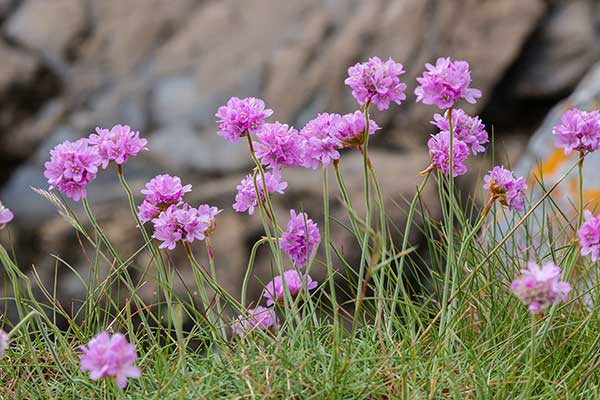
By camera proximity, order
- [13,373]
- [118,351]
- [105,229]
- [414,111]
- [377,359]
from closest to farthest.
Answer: [118,351] → [377,359] → [13,373] → [105,229] → [414,111]

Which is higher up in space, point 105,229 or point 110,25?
point 110,25

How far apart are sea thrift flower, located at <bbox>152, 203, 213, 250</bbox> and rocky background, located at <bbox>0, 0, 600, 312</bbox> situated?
277 cm

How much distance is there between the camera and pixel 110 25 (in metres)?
5.05

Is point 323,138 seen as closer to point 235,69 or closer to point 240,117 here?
point 240,117

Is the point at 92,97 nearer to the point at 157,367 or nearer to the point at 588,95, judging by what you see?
the point at 588,95

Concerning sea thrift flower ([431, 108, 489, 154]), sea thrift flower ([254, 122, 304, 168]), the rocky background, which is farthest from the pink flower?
the rocky background

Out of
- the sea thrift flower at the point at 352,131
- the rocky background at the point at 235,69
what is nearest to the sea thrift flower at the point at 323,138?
the sea thrift flower at the point at 352,131

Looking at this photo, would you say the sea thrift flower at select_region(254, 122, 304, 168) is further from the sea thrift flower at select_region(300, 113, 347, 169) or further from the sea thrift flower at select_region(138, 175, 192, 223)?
the sea thrift flower at select_region(138, 175, 192, 223)

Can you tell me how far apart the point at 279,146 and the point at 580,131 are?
0.53 metres

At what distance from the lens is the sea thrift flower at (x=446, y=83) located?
5.02ft

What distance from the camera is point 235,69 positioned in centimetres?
479

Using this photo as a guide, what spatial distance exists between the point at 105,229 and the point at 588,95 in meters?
2.23

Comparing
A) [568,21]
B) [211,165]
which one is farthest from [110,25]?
[568,21]

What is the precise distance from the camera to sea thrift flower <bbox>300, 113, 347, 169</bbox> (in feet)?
5.39
